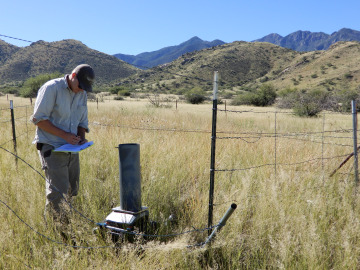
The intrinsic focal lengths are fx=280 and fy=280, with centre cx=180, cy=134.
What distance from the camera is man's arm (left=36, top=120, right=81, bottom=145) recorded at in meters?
2.86

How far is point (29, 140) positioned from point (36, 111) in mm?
4452

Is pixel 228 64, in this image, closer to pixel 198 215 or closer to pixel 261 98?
pixel 261 98

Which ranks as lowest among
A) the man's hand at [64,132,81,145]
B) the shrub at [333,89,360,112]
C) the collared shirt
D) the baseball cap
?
the man's hand at [64,132,81,145]

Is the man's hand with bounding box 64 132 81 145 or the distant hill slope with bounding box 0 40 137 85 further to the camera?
the distant hill slope with bounding box 0 40 137 85

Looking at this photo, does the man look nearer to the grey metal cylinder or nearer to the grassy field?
the grassy field

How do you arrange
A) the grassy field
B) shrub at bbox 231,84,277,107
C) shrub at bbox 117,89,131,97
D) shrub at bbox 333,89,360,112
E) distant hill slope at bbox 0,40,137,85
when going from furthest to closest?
1. distant hill slope at bbox 0,40,137,85
2. shrub at bbox 117,89,131,97
3. shrub at bbox 231,84,277,107
4. shrub at bbox 333,89,360,112
5. the grassy field

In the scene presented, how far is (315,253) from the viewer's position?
2.46m

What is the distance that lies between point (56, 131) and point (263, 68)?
80.2m

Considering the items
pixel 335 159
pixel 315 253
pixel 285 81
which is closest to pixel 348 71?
pixel 285 81

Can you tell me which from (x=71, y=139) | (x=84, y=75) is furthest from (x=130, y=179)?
(x=84, y=75)

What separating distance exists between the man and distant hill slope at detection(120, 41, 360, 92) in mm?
50904

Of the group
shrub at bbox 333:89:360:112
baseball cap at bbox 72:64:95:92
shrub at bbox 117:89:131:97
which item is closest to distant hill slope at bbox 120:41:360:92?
shrub at bbox 117:89:131:97

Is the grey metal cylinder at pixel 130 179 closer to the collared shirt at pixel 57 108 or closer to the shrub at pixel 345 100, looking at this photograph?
the collared shirt at pixel 57 108

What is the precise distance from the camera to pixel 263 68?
77.1 metres
